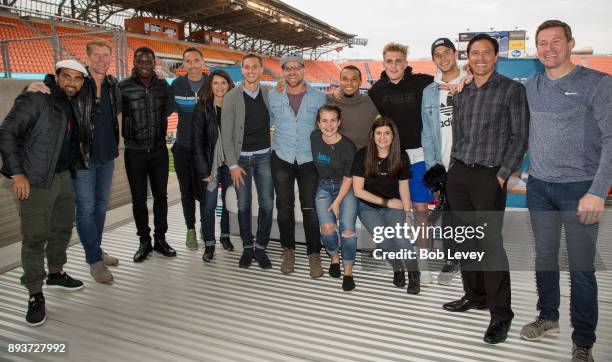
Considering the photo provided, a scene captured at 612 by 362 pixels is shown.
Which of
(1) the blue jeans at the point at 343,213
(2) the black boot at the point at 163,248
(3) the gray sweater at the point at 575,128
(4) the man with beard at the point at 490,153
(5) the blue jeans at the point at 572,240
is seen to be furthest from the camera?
(2) the black boot at the point at 163,248

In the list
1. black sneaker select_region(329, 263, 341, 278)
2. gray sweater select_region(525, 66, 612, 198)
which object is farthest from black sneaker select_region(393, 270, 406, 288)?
gray sweater select_region(525, 66, 612, 198)

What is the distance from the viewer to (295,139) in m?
3.25

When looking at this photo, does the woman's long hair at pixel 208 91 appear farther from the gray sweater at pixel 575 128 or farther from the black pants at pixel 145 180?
the gray sweater at pixel 575 128

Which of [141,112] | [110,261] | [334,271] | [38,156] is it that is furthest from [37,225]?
[334,271]

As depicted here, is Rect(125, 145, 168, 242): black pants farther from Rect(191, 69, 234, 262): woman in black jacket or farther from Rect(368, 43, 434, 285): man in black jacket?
Rect(368, 43, 434, 285): man in black jacket

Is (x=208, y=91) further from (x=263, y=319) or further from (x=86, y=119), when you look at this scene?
(x=263, y=319)

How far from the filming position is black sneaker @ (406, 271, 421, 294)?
307 cm

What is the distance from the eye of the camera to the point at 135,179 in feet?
11.7

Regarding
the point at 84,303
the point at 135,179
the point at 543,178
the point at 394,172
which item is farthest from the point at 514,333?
the point at 135,179

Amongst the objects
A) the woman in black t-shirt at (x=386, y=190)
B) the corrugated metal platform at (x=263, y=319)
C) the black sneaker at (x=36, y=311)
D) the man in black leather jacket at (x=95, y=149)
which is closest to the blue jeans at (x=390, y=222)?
the woman in black t-shirt at (x=386, y=190)

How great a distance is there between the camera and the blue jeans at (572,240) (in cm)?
209

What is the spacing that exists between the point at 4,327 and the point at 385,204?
255 centimetres

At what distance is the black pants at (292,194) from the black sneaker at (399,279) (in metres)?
0.65

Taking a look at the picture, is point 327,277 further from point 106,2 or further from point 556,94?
point 106,2
